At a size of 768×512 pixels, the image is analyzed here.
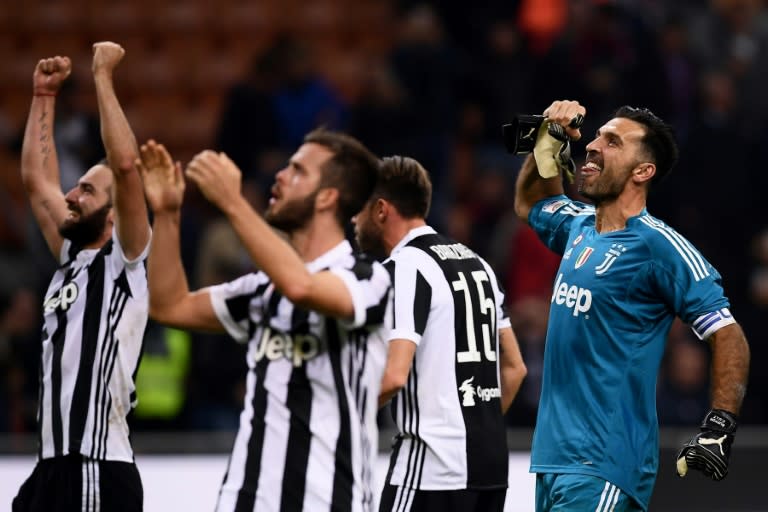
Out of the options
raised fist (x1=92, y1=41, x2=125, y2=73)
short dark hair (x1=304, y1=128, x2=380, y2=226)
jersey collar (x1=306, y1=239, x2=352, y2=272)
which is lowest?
jersey collar (x1=306, y1=239, x2=352, y2=272)

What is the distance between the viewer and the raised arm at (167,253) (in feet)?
14.4

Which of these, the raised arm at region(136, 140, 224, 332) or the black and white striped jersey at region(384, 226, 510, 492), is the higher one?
the raised arm at region(136, 140, 224, 332)

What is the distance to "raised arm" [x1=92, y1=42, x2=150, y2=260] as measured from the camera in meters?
5.07

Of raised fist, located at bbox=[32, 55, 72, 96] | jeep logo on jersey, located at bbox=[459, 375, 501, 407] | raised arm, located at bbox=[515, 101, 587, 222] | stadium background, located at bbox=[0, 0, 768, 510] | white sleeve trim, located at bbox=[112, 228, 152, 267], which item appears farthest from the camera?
stadium background, located at bbox=[0, 0, 768, 510]

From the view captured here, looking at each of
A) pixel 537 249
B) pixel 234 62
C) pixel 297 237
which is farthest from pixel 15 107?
pixel 297 237

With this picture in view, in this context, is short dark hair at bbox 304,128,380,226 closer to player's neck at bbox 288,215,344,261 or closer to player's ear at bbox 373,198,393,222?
player's neck at bbox 288,215,344,261

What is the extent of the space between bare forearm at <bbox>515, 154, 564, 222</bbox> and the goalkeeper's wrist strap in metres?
1.41

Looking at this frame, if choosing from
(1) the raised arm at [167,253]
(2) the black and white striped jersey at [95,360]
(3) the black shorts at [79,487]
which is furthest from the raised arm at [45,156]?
(1) the raised arm at [167,253]

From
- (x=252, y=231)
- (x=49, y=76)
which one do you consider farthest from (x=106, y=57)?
(x=252, y=231)

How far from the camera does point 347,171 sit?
4672 millimetres

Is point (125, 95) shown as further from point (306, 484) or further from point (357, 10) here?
point (306, 484)

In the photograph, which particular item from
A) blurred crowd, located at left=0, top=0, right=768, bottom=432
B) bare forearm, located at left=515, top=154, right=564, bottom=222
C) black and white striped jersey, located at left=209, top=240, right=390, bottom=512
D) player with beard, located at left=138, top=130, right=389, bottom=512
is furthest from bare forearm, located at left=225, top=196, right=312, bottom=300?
blurred crowd, located at left=0, top=0, right=768, bottom=432

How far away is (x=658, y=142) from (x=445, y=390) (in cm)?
135

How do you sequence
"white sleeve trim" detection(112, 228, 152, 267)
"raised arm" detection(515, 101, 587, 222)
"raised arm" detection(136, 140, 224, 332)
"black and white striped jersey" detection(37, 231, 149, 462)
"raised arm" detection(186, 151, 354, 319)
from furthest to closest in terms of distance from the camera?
"raised arm" detection(515, 101, 587, 222) → "black and white striped jersey" detection(37, 231, 149, 462) → "white sleeve trim" detection(112, 228, 152, 267) → "raised arm" detection(136, 140, 224, 332) → "raised arm" detection(186, 151, 354, 319)
